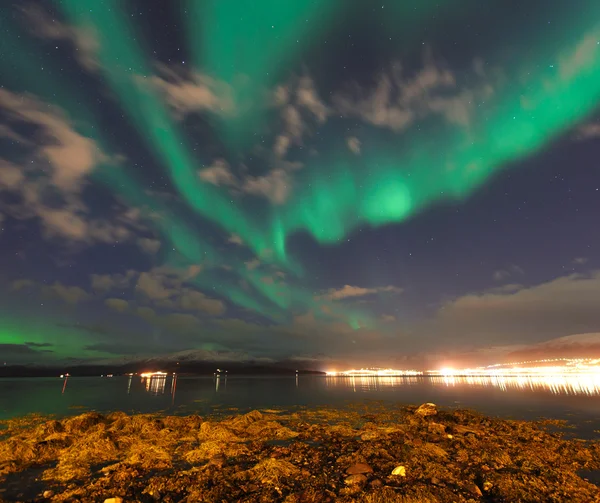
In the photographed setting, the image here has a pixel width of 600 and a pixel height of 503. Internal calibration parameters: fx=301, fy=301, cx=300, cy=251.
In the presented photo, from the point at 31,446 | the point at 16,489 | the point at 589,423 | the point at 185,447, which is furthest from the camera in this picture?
the point at 589,423

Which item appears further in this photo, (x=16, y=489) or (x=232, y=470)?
(x=232, y=470)

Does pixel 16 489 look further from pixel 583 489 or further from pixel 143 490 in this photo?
pixel 583 489

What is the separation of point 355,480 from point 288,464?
3.99 m

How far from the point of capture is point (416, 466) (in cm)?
1706

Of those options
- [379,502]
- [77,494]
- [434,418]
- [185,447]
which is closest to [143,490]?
[77,494]

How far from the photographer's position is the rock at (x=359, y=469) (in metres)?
16.4

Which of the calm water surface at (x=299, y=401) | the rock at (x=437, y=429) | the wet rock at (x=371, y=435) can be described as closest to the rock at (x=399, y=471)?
the wet rock at (x=371, y=435)

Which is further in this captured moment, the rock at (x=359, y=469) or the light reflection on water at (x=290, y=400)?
the light reflection on water at (x=290, y=400)

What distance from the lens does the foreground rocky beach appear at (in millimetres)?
13820

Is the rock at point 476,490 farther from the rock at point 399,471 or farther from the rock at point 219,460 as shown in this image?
the rock at point 219,460

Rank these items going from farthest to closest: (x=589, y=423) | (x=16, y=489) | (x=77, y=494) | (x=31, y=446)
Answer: (x=589, y=423) → (x=31, y=446) → (x=16, y=489) → (x=77, y=494)

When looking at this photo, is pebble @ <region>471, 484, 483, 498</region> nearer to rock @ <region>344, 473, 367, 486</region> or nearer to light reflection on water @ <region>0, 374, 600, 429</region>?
rock @ <region>344, 473, 367, 486</region>

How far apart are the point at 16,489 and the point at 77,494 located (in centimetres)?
412

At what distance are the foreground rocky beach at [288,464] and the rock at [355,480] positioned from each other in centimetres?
5
